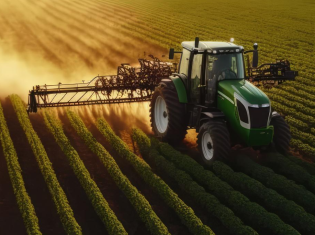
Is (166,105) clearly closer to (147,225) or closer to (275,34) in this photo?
(147,225)

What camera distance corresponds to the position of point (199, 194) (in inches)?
399

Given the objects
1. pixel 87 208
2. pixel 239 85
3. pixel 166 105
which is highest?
pixel 239 85

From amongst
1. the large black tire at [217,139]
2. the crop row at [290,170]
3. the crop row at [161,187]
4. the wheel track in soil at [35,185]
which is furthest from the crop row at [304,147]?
the wheel track in soil at [35,185]

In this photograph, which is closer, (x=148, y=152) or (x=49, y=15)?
(x=148, y=152)

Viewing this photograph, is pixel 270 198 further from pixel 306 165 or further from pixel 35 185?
pixel 35 185

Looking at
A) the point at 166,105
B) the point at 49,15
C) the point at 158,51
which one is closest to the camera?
the point at 166,105

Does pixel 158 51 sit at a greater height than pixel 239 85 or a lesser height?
lesser

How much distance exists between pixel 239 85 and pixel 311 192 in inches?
111

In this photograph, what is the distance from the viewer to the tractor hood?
11.0 metres

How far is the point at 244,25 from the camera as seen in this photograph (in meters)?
37.3

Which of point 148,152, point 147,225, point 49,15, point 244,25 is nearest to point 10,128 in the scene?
point 148,152

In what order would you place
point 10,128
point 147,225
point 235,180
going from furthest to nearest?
point 10,128, point 235,180, point 147,225

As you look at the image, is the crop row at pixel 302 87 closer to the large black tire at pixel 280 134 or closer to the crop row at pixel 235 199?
the large black tire at pixel 280 134

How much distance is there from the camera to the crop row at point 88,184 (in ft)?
29.8
